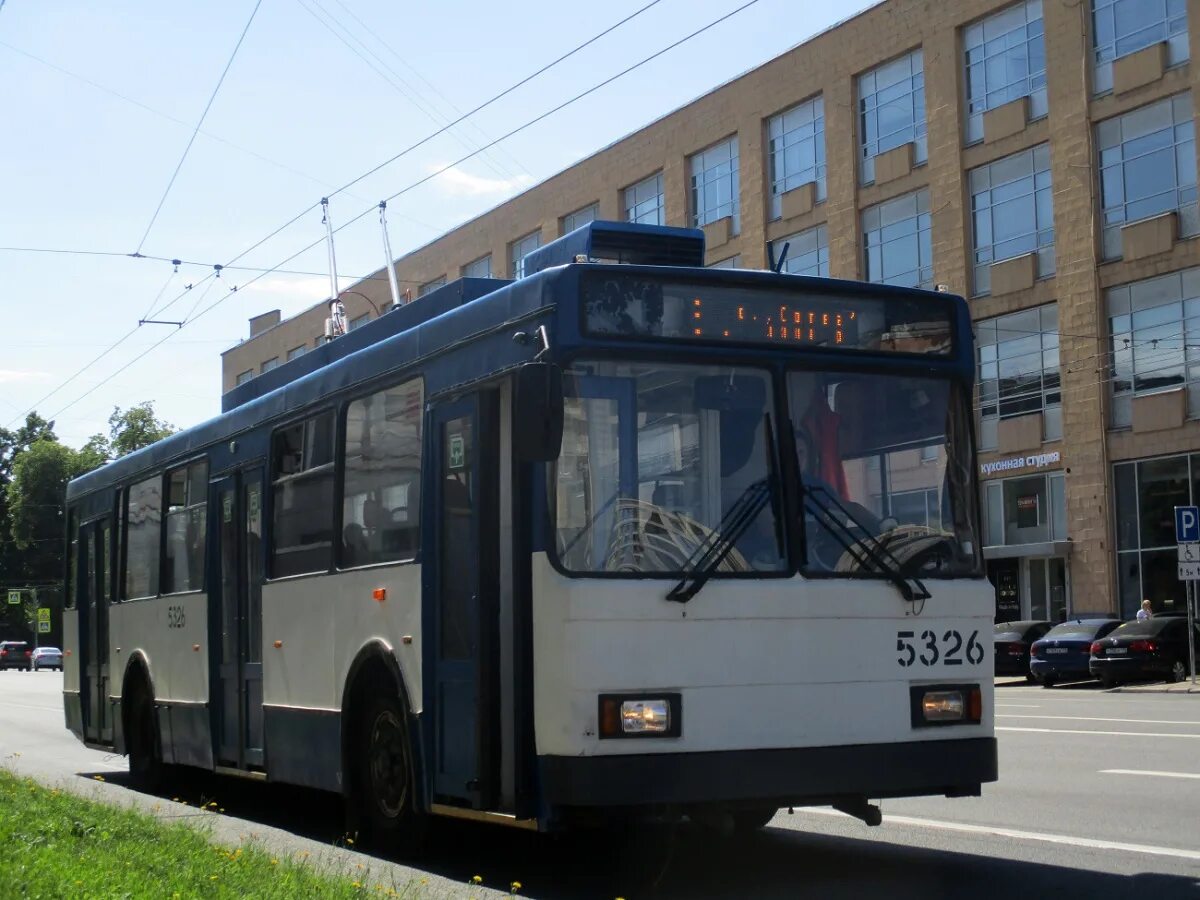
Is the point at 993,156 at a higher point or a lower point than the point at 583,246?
higher

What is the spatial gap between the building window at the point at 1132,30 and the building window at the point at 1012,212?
2.32 meters

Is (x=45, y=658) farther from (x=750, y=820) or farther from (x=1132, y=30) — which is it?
(x=750, y=820)

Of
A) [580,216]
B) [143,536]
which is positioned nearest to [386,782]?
[143,536]

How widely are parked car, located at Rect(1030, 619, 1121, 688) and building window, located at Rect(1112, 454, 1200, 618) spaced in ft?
14.3

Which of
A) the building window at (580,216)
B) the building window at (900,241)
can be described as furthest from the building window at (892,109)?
the building window at (580,216)

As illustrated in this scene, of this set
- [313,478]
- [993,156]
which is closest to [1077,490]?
[993,156]

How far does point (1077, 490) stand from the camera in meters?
39.1

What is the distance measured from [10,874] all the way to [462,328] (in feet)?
11.5

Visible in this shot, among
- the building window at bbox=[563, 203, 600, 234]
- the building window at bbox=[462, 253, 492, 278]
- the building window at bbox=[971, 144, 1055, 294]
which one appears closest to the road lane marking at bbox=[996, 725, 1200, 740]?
the building window at bbox=[971, 144, 1055, 294]

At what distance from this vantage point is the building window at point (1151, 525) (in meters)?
37.1

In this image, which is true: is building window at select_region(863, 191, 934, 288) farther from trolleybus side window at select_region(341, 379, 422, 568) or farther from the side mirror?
the side mirror

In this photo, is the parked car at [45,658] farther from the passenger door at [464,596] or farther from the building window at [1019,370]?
the passenger door at [464,596]

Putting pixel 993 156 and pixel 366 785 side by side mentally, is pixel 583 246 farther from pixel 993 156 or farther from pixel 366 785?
pixel 993 156

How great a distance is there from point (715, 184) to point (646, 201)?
3.42 metres
